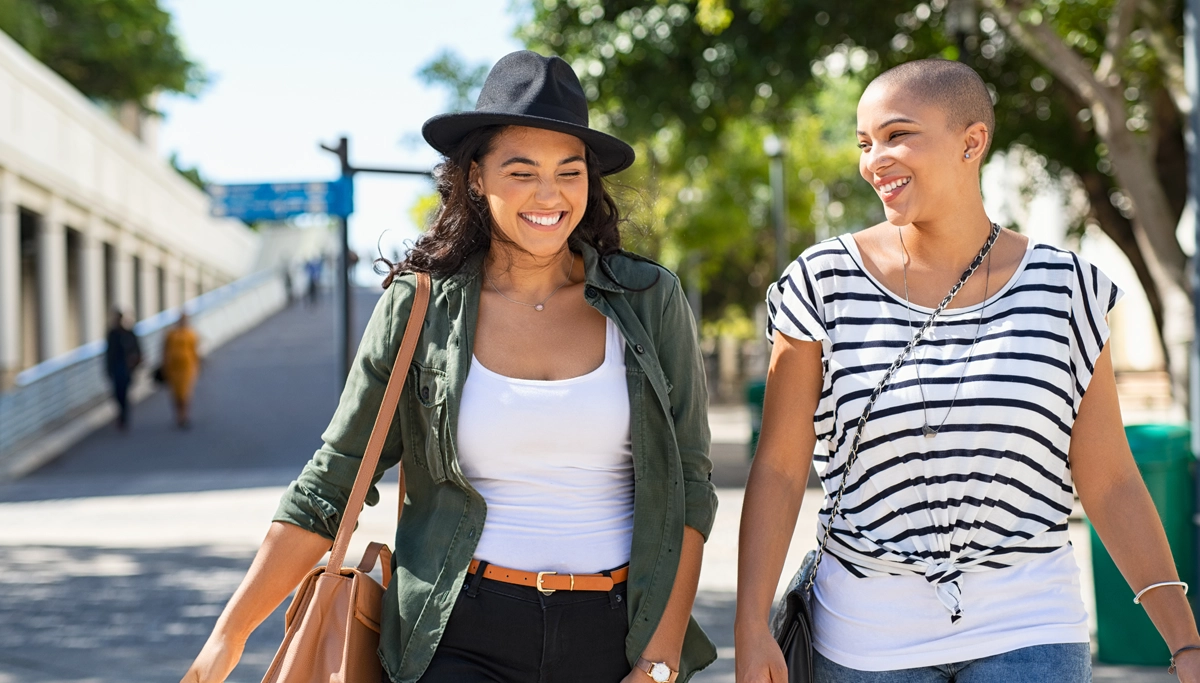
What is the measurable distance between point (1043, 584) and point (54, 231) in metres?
26.3

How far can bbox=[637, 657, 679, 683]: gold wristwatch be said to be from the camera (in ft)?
8.68

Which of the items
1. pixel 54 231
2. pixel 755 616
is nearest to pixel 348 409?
pixel 755 616

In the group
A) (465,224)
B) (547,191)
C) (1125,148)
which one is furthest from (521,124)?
(1125,148)

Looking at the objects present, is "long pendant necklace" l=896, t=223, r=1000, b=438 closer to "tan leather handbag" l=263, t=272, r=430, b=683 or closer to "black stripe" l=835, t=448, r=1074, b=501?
"black stripe" l=835, t=448, r=1074, b=501

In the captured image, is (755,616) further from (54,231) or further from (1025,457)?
(54,231)

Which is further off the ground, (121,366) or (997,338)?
(997,338)

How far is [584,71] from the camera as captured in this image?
15.2 m

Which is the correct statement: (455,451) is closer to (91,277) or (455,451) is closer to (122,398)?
(122,398)

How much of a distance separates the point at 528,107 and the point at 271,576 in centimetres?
106

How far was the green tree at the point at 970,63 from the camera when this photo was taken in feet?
37.7

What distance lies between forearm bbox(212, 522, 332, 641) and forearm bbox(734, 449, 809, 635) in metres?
0.84

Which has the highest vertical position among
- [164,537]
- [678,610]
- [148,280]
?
[148,280]

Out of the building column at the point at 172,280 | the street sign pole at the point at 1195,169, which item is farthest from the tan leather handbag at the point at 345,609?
the building column at the point at 172,280

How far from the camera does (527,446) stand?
8.63 ft
